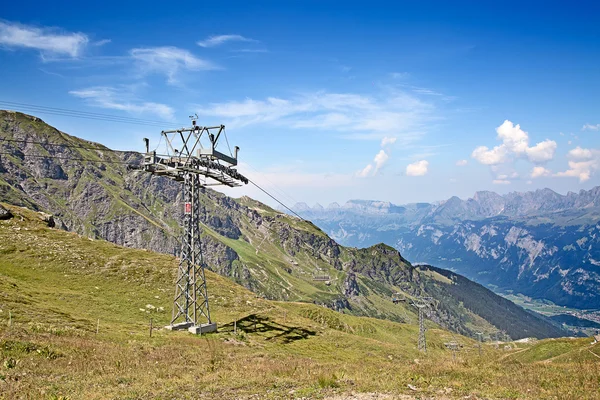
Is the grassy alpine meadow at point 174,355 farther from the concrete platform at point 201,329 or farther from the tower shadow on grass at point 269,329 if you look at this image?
the concrete platform at point 201,329

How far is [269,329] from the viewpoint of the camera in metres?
54.0

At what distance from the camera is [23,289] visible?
4662cm

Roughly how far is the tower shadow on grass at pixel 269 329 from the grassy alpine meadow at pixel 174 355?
0.91ft

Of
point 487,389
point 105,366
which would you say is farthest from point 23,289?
point 487,389

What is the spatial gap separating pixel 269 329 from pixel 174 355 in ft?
83.2

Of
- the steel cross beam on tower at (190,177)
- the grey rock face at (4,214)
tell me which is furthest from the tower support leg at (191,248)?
the grey rock face at (4,214)

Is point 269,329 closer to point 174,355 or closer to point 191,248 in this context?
point 191,248

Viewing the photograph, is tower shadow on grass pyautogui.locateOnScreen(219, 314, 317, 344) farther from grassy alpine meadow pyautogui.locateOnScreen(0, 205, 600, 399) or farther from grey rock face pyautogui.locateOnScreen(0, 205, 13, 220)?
grey rock face pyautogui.locateOnScreen(0, 205, 13, 220)

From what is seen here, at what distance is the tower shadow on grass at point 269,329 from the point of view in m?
49.8

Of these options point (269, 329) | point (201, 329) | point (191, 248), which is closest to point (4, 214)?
point (191, 248)

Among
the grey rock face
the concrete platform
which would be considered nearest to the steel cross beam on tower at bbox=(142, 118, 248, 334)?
the concrete platform

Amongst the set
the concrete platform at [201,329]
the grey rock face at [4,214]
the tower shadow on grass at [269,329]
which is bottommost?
the tower shadow on grass at [269,329]

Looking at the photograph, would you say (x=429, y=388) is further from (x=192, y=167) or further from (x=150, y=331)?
(x=192, y=167)

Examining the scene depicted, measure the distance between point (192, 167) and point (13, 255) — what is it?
39.5 m
